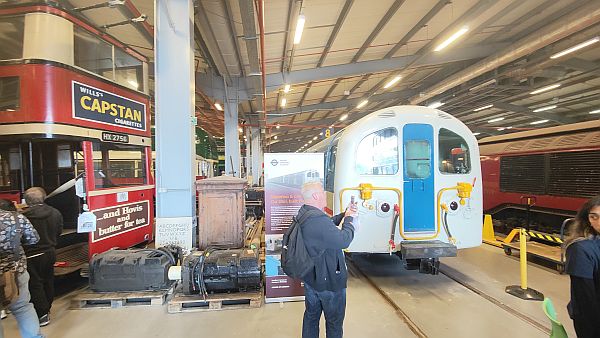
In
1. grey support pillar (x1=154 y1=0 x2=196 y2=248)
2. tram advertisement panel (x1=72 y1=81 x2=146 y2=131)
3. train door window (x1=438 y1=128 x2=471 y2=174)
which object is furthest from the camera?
grey support pillar (x1=154 y1=0 x2=196 y2=248)

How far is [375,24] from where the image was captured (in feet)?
29.8

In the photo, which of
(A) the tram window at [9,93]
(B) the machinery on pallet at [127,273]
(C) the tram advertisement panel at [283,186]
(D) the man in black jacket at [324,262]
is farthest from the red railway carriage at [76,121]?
(D) the man in black jacket at [324,262]

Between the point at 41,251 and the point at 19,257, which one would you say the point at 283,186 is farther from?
the point at 41,251

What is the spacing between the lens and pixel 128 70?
6.68 metres

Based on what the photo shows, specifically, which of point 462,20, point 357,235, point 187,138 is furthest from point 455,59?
point 187,138

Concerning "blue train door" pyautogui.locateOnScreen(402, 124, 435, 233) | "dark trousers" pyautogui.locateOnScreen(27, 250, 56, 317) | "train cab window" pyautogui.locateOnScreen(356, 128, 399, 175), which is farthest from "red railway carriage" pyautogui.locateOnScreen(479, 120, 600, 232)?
"dark trousers" pyautogui.locateOnScreen(27, 250, 56, 317)

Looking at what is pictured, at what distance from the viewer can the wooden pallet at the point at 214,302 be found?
4578mm

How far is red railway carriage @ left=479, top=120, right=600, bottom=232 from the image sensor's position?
264 inches

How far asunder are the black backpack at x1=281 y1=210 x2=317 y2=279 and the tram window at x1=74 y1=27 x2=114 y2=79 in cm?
475

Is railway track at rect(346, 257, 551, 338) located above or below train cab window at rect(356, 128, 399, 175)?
below

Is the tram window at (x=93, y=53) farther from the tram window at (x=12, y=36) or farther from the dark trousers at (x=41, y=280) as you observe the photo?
the dark trousers at (x=41, y=280)

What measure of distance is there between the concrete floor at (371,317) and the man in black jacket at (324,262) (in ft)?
3.73

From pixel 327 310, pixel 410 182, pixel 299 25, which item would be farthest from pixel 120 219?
pixel 299 25

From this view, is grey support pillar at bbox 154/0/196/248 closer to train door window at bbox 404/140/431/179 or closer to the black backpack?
the black backpack
